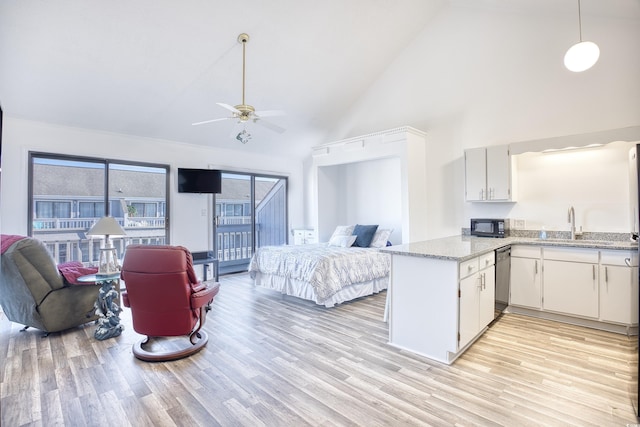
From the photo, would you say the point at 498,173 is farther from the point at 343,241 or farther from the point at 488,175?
the point at 343,241

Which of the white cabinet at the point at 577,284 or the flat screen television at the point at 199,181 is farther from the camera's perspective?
the flat screen television at the point at 199,181

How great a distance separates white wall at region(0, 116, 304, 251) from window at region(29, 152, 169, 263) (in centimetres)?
13

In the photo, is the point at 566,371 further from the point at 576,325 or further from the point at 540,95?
the point at 540,95

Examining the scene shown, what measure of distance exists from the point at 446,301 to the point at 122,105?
4.97m

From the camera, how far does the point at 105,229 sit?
11.0 ft

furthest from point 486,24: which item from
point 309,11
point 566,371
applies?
point 566,371

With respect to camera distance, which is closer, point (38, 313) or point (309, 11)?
point (38, 313)

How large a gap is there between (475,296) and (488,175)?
211cm

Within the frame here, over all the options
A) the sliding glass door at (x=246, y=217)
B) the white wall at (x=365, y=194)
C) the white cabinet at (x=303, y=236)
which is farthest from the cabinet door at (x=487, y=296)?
the sliding glass door at (x=246, y=217)

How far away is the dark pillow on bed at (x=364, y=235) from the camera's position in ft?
17.9

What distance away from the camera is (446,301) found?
107 inches

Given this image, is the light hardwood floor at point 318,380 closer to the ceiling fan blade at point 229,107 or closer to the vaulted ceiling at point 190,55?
the ceiling fan blade at point 229,107

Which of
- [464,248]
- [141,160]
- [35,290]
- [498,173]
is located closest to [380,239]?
[498,173]

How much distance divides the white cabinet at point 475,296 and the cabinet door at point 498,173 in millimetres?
1296
